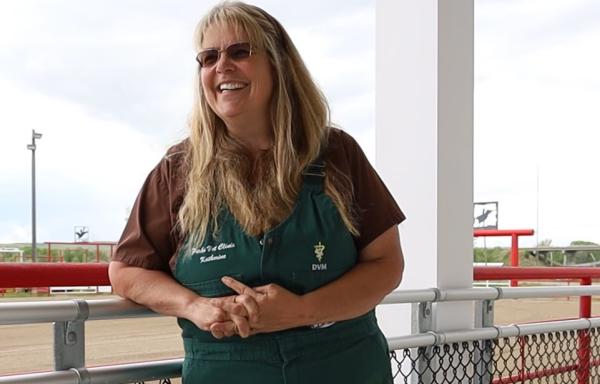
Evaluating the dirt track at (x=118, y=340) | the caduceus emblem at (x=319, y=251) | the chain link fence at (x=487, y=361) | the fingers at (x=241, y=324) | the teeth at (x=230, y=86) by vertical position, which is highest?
the teeth at (x=230, y=86)

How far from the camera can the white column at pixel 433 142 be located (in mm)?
3027

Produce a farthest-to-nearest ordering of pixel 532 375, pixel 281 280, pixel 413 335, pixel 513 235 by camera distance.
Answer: pixel 513 235
pixel 532 375
pixel 413 335
pixel 281 280

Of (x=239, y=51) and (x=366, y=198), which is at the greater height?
(x=239, y=51)

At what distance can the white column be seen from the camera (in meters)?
3.03

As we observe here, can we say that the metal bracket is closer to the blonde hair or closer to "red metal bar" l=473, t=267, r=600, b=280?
the blonde hair

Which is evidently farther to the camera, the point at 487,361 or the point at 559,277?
the point at 559,277

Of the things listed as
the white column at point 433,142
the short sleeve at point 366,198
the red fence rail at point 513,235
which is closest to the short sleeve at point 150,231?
the short sleeve at point 366,198

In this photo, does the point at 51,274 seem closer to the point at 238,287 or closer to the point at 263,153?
the point at 238,287

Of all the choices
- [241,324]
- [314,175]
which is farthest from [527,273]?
[241,324]

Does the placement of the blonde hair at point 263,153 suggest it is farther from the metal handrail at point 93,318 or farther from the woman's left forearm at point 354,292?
the metal handrail at point 93,318

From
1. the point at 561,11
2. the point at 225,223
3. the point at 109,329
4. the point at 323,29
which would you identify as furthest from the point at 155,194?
the point at 561,11

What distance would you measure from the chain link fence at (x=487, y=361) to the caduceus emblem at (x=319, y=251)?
84cm

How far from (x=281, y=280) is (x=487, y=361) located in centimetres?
150

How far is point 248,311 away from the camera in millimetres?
1565
